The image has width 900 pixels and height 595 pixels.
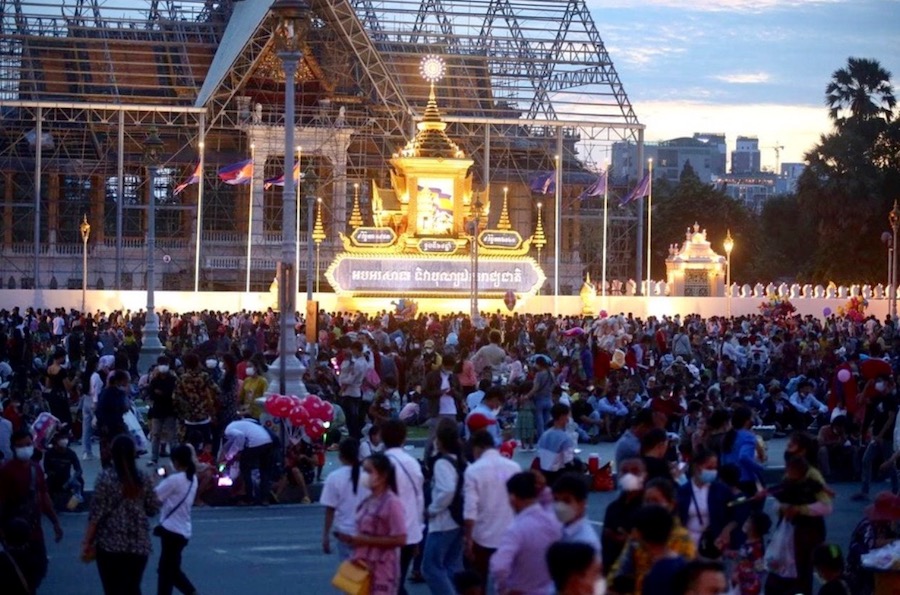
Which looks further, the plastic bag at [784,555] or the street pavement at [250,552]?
the street pavement at [250,552]

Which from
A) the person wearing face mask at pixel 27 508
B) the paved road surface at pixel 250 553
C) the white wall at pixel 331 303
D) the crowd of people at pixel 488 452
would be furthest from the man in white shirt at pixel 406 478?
the white wall at pixel 331 303

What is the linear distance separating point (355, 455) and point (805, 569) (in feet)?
9.64

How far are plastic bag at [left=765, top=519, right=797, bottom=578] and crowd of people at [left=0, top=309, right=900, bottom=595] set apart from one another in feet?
0.05

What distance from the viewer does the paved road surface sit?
13109mm

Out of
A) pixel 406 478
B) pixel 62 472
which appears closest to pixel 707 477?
pixel 406 478

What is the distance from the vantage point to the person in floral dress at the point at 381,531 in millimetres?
9945

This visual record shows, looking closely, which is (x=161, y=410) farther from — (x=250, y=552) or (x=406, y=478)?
(x=406, y=478)

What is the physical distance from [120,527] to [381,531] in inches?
65.2

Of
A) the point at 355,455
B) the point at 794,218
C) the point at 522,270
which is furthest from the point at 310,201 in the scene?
the point at 794,218

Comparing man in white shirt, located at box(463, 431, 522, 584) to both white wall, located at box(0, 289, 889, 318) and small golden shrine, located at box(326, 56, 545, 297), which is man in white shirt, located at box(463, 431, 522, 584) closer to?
small golden shrine, located at box(326, 56, 545, 297)

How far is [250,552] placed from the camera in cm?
1466

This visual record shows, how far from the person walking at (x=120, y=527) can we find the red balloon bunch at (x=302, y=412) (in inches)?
267

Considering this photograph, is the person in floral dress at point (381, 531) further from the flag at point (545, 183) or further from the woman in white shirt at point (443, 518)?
the flag at point (545, 183)

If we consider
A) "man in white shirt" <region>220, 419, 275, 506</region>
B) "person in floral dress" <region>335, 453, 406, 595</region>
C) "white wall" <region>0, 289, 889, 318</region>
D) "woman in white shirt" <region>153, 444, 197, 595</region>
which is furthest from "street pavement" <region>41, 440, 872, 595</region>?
"white wall" <region>0, 289, 889, 318</region>
